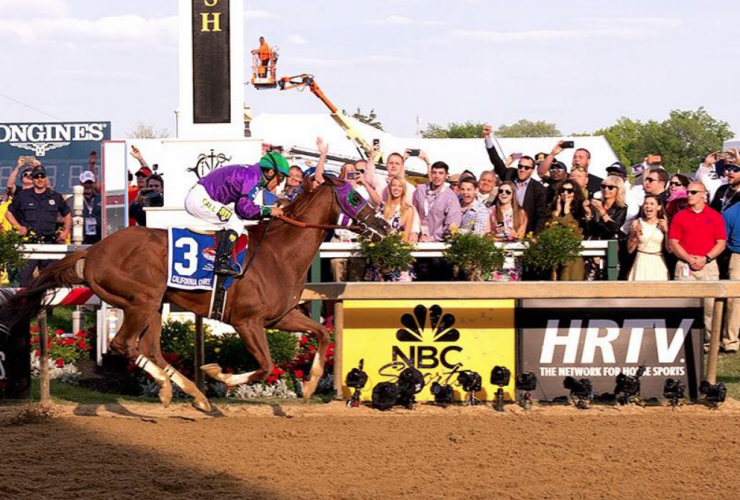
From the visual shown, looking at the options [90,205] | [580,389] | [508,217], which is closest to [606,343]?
[580,389]

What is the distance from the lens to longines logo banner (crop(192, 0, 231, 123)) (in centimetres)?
1108

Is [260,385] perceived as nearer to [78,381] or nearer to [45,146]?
[78,381]

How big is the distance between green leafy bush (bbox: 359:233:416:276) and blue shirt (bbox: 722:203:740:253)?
10.6ft

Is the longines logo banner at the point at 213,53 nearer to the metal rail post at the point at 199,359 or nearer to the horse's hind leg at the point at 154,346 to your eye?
the metal rail post at the point at 199,359

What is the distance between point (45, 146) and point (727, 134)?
5181 centimetres

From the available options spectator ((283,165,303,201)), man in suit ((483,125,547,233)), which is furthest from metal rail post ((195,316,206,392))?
man in suit ((483,125,547,233))

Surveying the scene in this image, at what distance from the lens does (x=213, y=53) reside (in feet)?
36.4

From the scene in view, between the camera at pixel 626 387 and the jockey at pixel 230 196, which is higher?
the jockey at pixel 230 196

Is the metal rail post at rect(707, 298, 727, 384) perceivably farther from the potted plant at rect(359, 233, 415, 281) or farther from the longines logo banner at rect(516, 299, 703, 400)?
the potted plant at rect(359, 233, 415, 281)

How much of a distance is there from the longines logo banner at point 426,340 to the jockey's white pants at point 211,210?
1.61 meters

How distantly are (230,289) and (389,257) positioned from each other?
205cm

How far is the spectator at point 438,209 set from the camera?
10188mm

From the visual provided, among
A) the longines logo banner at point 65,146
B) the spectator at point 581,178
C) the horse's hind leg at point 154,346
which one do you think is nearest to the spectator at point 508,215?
the spectator at point 581,178

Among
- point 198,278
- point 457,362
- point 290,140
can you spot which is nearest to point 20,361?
point 198,278
